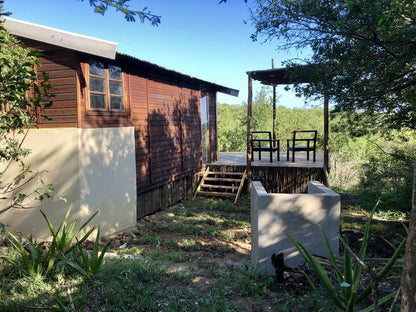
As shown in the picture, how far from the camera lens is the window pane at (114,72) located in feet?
23.5

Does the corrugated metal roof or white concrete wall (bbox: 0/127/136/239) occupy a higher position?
the corrugated metal roof

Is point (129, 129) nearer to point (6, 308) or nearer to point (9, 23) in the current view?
point (9, 23)

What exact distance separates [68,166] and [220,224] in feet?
12.5

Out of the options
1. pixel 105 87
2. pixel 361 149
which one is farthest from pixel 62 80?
pixel 361 149

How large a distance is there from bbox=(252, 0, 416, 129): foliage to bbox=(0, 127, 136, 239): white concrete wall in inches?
160

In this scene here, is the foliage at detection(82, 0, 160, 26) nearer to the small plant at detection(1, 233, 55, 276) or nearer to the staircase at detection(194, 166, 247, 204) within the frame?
the small plant at detection(1, 233, 55, 276)

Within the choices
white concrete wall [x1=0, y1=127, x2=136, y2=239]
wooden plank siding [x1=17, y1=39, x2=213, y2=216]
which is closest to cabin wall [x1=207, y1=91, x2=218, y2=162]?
wooden plank siding [x1=17, y1=39, x2=213, y2=216]

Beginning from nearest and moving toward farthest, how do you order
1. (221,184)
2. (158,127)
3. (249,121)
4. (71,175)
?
1. (71,175)
2. (158,127)
3. (249,121)
4. (221,184)

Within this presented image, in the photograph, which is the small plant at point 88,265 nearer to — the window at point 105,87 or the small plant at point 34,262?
the small plant at point 34,262

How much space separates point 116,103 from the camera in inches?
290

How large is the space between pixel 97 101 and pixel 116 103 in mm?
679

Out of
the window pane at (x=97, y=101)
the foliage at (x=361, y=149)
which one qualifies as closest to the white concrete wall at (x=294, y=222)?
the foliage at (x=361, y=149)

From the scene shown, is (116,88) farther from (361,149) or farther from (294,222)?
(361,149)

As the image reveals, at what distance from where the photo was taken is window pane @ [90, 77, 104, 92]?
6594 mm
